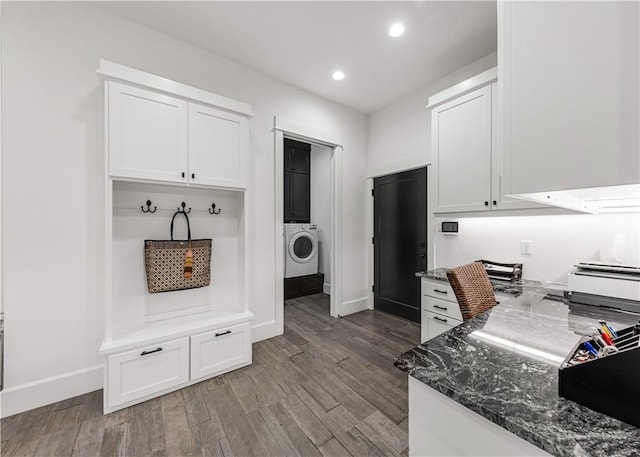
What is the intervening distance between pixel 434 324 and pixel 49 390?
3.20 metres

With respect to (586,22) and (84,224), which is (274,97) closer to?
(84,224)

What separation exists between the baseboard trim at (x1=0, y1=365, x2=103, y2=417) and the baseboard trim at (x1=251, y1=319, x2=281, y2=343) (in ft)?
4.37

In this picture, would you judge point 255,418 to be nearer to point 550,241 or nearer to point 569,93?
point 569,93

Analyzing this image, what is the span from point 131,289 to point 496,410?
264cm

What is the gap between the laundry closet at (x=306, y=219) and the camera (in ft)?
15.5

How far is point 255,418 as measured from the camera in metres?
1.80

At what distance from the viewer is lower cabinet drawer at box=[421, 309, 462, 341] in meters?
2.42

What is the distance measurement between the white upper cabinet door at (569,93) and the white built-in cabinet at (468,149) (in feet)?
5.88

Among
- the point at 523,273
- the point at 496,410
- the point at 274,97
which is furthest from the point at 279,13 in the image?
the point at 523,273

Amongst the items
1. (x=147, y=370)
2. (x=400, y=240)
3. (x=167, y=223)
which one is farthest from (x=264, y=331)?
(x=400, y=240)

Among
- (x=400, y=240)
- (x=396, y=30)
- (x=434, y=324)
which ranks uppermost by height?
(x=396, y=30)

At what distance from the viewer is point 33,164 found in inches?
75.8

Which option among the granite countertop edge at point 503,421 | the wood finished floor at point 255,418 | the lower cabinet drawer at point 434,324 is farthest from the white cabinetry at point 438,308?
the granite countertop edge at point 503,421

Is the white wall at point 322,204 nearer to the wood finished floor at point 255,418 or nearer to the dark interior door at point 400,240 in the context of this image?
the dark interior door at point 400,240
